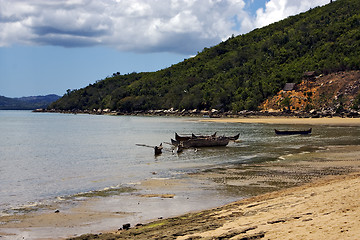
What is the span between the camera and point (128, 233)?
12078 millimetres

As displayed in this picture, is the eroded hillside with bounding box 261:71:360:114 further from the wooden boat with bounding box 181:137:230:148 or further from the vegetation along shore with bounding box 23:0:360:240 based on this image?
the wooden boat with bounding box 181:137:230:148

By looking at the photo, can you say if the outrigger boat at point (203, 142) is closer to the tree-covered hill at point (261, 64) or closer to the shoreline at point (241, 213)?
the shoreline at point (241, 213)

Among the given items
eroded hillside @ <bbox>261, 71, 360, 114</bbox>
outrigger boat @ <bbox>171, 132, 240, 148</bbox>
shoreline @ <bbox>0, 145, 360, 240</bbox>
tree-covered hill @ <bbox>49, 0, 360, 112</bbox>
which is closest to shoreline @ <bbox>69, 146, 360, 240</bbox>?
shoreline @ <bbox>0, 145, 360, 240</bbox>

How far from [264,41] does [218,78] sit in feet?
81.6

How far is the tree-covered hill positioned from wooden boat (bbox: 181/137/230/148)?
77.1 meters

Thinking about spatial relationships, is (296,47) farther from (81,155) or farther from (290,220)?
(290,220)

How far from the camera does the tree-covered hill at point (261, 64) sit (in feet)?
398

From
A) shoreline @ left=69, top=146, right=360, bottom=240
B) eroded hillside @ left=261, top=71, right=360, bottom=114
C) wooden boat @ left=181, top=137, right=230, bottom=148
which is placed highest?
eroded hillside @ left=261, top=71, right=360, bottom=114

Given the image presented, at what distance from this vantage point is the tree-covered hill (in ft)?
398

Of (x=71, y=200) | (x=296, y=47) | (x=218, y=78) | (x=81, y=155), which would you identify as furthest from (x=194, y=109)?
(x=71, y=200)

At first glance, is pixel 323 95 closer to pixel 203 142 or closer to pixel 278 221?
pixel 203 142

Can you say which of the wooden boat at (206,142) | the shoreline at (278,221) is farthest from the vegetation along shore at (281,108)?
the wooden boat at (206,142)

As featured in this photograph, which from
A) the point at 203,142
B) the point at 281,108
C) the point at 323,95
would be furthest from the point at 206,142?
the point at 281,108

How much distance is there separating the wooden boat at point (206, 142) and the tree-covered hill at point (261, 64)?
77.1 metres
